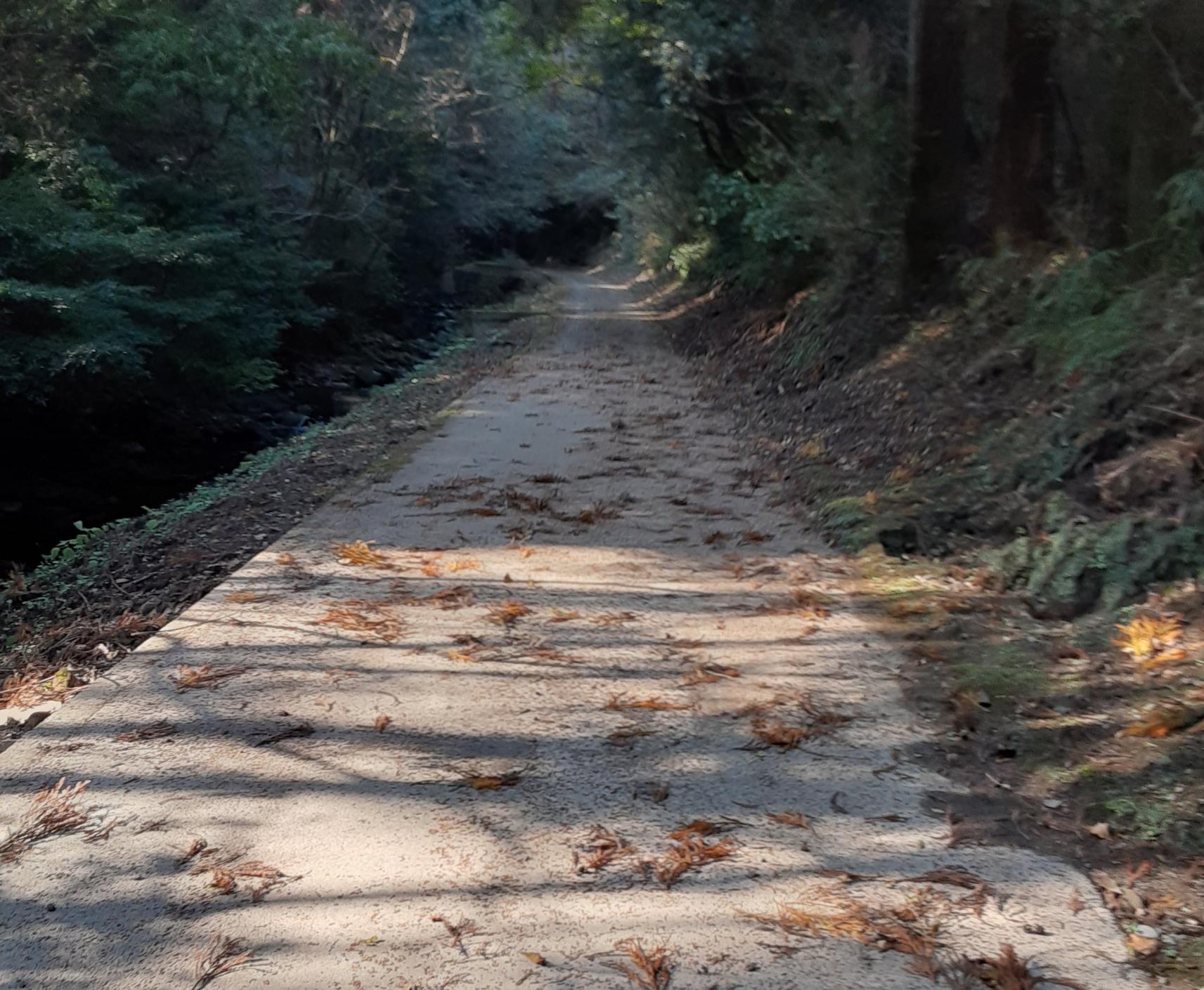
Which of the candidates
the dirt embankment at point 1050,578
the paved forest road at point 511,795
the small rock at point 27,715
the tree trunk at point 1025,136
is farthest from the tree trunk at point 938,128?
the small rock at point 27,715

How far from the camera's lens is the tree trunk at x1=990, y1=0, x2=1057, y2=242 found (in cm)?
1031

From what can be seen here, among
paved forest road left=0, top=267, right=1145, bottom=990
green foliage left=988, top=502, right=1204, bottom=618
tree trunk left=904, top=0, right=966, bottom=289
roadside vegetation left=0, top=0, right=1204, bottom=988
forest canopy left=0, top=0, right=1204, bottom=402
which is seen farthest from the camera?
tree trunk left=904, top=0, right=966, bottom=289

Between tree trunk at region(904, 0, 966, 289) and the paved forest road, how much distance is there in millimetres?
5628

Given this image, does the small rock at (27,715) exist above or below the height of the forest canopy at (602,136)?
below

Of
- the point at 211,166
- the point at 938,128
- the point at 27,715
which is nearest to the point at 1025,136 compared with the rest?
the point at 938,128

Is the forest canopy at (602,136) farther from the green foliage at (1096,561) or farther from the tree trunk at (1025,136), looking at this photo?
the green foliage at (1096,561)

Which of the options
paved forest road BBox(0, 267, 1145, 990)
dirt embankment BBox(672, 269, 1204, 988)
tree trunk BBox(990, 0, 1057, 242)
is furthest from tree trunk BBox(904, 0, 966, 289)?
paved forest road BBox(0, 267, 1145, 990)

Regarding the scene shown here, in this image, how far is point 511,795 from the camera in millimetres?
4113

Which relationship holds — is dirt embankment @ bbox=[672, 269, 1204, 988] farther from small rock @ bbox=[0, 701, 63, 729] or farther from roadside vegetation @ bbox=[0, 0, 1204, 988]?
small rock @ bbox=[0, 701, 63, 729]

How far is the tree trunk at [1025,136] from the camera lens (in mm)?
10312

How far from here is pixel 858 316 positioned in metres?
12.8

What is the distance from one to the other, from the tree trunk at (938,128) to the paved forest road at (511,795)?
18.5 feet

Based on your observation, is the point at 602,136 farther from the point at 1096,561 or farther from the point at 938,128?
the point at 1096,561

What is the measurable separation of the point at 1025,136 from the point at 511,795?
29.4ft
